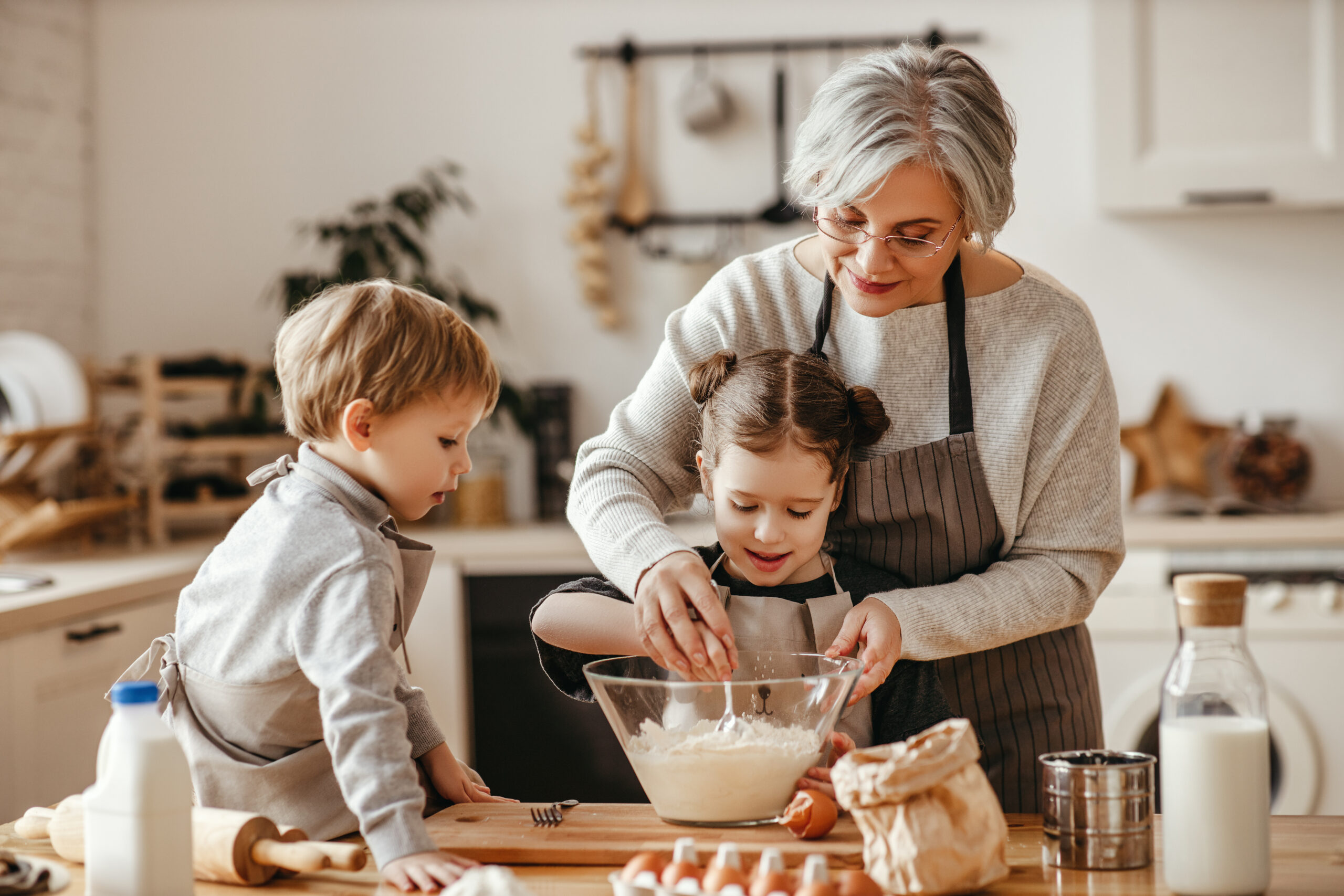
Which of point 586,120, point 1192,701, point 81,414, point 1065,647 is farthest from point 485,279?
point 1192,701

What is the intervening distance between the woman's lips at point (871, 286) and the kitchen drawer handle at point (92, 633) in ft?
5.26

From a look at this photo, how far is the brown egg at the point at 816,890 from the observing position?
29.0 inches

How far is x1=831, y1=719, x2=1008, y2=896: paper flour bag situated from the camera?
792 mm

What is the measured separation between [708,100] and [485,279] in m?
0.73

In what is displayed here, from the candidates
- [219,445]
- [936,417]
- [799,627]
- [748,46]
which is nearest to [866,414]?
[936,417]

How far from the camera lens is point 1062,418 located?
1.21 m

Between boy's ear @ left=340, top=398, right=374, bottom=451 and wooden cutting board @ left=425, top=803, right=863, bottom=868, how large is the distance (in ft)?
1.01

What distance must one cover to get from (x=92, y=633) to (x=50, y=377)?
0.70 metres

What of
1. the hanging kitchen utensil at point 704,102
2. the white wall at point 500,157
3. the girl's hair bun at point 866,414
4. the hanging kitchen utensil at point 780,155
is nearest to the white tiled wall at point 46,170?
the white wall at point 500,157

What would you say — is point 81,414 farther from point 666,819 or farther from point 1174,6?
point 1174,6

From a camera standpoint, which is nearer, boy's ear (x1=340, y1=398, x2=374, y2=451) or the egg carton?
the egg carton

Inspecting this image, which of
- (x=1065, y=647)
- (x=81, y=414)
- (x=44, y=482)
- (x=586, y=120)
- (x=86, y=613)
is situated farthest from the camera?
(x=586, y=120)

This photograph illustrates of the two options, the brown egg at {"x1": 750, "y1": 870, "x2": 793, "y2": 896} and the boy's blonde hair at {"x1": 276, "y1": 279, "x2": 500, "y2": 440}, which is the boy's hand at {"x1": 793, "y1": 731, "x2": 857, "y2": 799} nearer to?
the brown egg at {"x1": 750, "y1": 870, "x2": 793, "y2": 896}

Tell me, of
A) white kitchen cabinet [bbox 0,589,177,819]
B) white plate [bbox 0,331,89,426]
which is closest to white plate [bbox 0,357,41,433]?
white plate [bbox 0,331,89,426]
